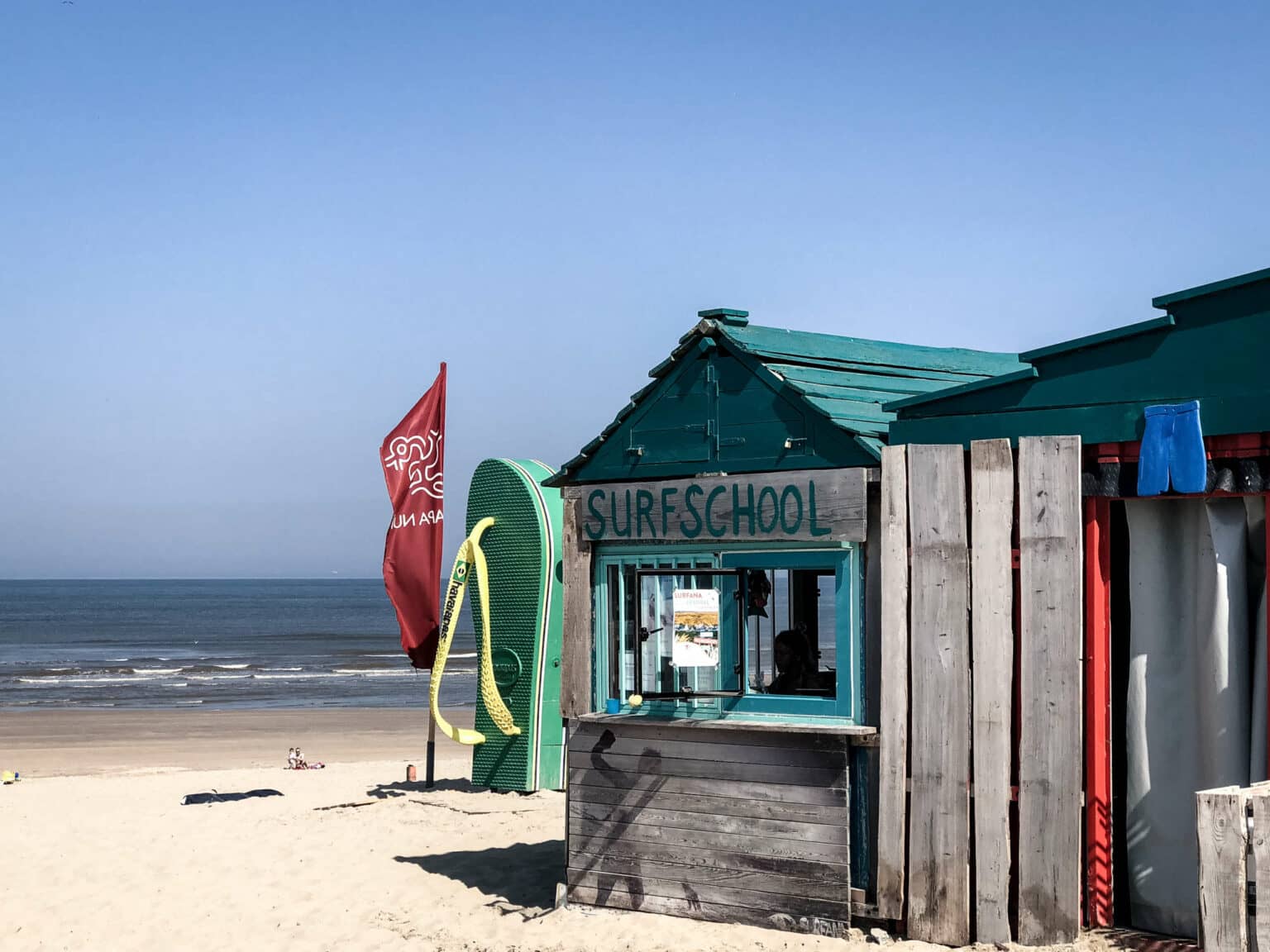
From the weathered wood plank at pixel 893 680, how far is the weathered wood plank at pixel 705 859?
324 millimetres

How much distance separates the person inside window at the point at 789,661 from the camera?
9188 millimetres

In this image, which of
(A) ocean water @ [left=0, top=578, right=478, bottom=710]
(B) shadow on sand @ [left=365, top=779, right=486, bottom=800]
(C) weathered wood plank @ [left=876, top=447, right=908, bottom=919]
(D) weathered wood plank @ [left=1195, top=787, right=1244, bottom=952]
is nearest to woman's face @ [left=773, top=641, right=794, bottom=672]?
(C) weathered wood plank @ [left=876, top=447, right=908, bottom=919]

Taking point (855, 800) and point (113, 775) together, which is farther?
point (113, 775)

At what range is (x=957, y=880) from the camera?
797 cm

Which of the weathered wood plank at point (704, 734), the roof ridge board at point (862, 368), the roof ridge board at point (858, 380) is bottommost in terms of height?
the weathered wood plank at point (704, 734)

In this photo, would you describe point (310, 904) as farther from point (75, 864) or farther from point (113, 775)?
point (113, 775)

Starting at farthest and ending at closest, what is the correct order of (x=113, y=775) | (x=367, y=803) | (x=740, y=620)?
(x=113, y=775) → (x=367, y=803) → (x=740, y=620)

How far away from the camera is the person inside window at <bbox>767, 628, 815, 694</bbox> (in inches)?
362

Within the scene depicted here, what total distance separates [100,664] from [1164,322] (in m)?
51.5

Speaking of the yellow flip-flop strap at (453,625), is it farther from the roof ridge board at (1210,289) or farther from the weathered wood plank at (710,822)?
the roof ridge board at (1210,289)

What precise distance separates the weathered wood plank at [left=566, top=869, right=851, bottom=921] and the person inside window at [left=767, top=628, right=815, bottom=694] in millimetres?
1277

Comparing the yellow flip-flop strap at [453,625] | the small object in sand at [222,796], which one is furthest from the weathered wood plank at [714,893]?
the small object in sand at [222,796]

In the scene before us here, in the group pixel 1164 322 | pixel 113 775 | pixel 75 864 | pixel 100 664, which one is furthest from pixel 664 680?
pixel 100 664

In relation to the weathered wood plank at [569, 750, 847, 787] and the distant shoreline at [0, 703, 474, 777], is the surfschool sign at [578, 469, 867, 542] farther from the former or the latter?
the distant shoreline at [0, 703, 474, 777]
